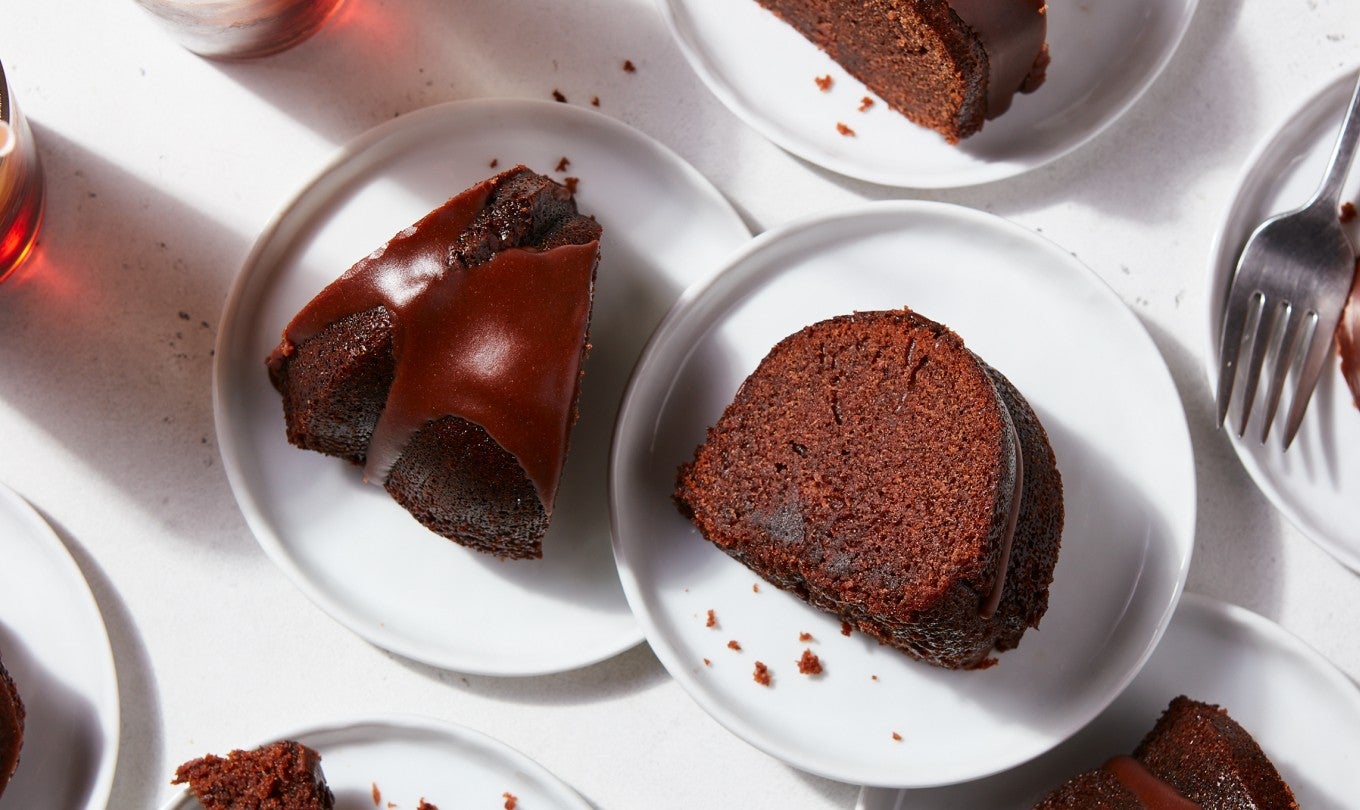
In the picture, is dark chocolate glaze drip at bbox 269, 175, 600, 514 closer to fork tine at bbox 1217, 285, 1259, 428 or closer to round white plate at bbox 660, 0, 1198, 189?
round white plate at bbox 660, 0, 1198, 189

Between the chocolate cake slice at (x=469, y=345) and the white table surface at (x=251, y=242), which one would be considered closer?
the chocolate cake slice at (x=469, y=345)

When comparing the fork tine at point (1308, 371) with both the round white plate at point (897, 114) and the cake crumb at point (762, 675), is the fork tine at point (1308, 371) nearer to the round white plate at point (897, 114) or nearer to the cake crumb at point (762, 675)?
the round white plate at point (897, 114)

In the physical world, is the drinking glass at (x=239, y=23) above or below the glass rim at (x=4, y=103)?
above

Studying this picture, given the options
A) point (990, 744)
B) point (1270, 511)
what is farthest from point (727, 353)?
point (1270, 511)

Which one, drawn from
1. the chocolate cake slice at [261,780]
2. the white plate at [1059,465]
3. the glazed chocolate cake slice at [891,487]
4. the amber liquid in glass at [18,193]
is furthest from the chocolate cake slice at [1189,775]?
the amber liquid in glass at [18,193]

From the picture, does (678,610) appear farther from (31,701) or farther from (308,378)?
(31,701)

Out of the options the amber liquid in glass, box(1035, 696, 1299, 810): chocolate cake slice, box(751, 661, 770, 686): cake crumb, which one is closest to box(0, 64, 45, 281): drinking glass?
the amber liquid in glass
